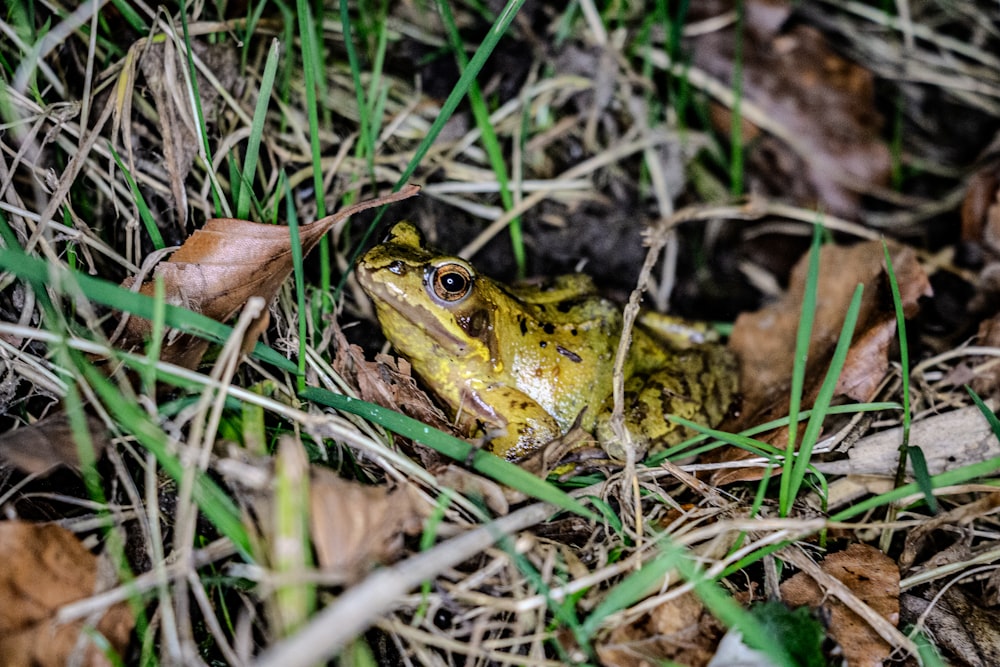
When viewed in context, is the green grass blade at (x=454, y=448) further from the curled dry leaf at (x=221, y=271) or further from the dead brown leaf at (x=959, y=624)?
the dead brown leaf at (x=959, y=624)

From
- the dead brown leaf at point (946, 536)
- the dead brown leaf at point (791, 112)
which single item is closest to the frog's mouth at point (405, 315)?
the dead brown leaf at point (946, 536)

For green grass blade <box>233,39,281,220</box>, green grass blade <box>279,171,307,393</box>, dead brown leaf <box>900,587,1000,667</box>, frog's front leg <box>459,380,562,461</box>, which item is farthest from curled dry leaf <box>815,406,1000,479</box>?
green grass blade <box>233,39,281,220</box>

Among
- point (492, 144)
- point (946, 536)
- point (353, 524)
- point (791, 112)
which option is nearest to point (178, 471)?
point (353, 524)

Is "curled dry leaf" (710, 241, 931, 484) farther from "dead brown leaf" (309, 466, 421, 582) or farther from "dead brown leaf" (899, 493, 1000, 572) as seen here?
"dead brown leaf" (309, 466, 421, 582)

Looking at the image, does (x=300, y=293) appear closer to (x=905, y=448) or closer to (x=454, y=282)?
(x=454, y=282)

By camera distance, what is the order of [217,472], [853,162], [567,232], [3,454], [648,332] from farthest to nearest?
[853,162], [567,232], [648,332], [217,472], [3,454]

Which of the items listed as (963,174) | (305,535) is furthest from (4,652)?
(963,174)

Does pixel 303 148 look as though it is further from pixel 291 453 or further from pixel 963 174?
pixel 963 174
